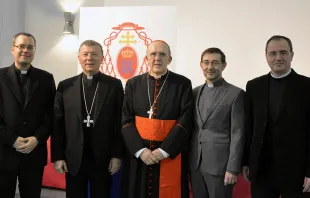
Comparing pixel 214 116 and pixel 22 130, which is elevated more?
pixel 214 116

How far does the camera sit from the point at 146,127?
8.15ft

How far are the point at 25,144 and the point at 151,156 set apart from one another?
3.17 ft

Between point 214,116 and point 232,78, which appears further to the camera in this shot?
point 232,78

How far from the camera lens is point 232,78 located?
4879mm

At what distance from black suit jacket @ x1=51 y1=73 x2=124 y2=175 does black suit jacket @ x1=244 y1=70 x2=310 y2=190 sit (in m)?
1.08

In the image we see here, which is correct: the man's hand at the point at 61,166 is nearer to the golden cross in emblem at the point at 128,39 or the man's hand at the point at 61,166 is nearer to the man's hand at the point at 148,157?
the man's hand at the point at 148,157

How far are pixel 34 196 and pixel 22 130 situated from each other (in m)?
0.52

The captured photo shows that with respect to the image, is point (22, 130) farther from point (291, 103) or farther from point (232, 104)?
point (291, 103)

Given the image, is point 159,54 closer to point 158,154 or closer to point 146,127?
point 146,127

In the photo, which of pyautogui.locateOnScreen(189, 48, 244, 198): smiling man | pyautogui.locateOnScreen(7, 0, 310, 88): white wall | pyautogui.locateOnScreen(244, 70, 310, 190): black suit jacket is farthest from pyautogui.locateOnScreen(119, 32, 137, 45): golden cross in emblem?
pyautogui.locateOnScreen(244, 70, 310, 190): black suit jacket

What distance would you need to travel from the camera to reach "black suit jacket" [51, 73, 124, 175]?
249 cm

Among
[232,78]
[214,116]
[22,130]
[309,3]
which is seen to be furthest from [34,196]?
[309,3]

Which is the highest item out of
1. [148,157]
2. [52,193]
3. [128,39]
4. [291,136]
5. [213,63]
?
[128,39]

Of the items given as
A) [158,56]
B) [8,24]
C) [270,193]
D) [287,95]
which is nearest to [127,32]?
[158,56]
